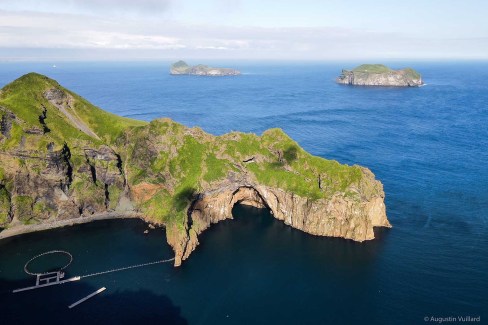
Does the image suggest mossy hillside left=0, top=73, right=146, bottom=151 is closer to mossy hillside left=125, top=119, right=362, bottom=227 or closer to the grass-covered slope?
the grass-covered slope

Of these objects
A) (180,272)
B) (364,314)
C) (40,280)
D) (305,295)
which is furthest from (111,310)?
(364,314)

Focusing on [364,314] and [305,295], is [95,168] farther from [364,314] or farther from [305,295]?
[364,314]

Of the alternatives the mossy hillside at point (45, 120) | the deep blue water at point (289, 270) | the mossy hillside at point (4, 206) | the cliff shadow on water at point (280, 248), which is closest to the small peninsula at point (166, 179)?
the mossy hillside at point (4, 206)

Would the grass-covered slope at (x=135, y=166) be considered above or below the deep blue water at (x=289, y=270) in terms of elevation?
above

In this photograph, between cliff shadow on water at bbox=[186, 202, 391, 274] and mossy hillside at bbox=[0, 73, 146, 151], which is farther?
mossy hillside at bbox=[0, 73, 146, 151]

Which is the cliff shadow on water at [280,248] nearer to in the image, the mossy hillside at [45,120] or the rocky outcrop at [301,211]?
the rocky outcrop at [301,211]

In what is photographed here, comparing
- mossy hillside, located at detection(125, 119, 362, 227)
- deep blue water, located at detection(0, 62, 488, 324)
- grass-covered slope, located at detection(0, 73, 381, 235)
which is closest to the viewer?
deep blue water, located at detection(0, 62, 488, 324)

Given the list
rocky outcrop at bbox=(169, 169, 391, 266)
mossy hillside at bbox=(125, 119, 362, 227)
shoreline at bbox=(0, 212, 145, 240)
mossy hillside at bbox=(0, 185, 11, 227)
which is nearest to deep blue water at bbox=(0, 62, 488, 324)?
rocky outcrop at bbox=(169, 169, 391, 266)
